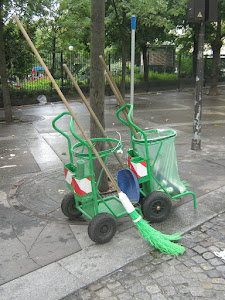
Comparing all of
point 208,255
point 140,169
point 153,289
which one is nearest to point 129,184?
point 140,169

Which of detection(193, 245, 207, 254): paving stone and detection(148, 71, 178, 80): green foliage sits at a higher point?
detection(148, 71, 178, 80): green foliage

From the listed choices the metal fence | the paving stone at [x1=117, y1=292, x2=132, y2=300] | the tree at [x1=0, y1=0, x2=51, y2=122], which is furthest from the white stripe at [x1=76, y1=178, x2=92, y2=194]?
the metal fence

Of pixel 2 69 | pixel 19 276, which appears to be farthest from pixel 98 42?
pixel 2 69

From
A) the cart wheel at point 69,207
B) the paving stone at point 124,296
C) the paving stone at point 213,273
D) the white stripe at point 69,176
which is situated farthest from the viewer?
the cart wheel at point 69,207

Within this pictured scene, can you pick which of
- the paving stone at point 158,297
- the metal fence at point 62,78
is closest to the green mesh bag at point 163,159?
the paving stone at point 158,297

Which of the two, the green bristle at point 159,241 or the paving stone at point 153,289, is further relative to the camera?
the green bristle at point 159,241

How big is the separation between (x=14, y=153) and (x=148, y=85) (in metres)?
14.2

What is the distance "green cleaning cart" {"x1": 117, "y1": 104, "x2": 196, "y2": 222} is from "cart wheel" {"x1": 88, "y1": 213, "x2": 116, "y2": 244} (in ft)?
1.83

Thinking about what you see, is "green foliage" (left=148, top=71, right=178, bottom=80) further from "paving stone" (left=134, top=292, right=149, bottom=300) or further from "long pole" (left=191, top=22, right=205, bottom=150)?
"paving stone" (left=134, top=292, right=149, bottom=300)

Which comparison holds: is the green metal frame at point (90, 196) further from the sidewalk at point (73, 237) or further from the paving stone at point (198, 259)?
the paving stone at point (198, 259)

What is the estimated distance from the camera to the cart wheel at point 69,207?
4.40m

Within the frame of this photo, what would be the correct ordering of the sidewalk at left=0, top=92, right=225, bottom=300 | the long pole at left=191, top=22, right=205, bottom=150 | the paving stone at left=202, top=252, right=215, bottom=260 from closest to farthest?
the sidewalk at left=0, top=92, right=225, bottom=300 → the paving stone at left=202, top=252, right=215, bottom=260 → the long pole at left=191, top=22, right=205, bottom=150

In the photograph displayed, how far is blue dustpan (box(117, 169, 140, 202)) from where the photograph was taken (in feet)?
13.9

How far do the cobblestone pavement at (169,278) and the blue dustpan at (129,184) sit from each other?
2.58 ft
